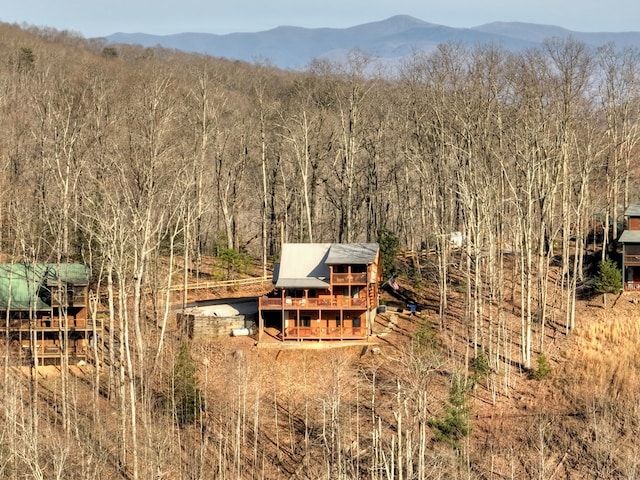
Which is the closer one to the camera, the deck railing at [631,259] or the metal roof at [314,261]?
the metal roof at [314,261]

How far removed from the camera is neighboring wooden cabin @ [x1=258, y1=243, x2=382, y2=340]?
4994 cm

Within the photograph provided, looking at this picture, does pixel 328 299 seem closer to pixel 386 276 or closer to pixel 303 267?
pixel 303 267

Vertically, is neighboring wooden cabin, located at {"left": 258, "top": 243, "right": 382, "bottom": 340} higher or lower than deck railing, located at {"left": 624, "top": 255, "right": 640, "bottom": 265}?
lower

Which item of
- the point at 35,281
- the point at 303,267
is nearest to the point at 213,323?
the point at 303,267

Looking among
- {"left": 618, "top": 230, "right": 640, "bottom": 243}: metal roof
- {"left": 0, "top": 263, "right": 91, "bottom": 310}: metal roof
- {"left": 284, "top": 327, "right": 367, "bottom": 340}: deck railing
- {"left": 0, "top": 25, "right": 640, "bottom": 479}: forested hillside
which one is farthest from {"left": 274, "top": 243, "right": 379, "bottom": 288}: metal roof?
{"left": 618, "top": 230, "right": 640, "bottom": 243}: metal roof

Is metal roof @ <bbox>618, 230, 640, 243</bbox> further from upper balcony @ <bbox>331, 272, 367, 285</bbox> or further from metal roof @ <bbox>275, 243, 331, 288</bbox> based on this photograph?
metal roof @ <bbox>275, 243, 331, 288</bbox>

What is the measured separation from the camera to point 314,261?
5184cm

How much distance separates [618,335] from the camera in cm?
4834

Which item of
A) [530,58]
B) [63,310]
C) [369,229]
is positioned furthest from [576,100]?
[63,310]

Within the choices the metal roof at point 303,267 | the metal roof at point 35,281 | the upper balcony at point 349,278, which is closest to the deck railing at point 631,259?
the upper balcony at point 349,278

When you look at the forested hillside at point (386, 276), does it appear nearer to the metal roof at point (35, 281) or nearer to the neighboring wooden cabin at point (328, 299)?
the metal roof at point (35, 281)

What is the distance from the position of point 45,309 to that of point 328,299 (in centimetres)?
1384

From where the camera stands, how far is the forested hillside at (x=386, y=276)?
3997 cm

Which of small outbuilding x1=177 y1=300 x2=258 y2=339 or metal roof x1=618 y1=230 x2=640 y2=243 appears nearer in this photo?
small outbuilding x1=177 y1=300 x2=258 y2=339
